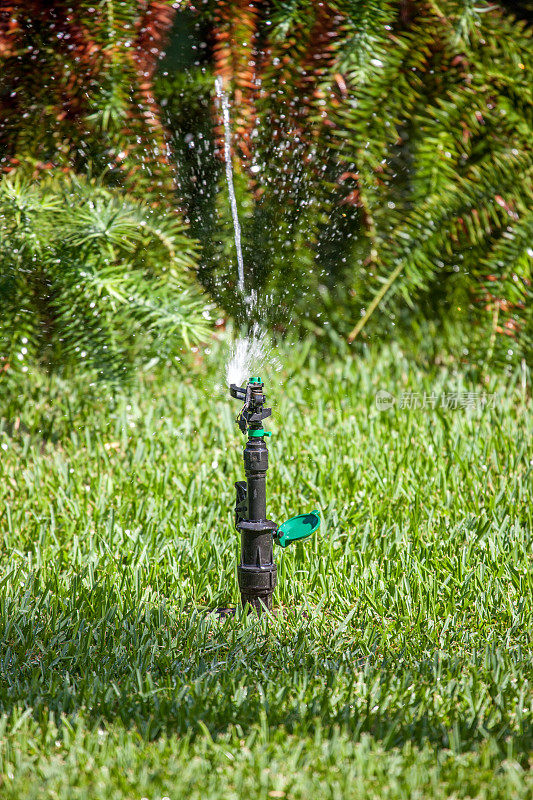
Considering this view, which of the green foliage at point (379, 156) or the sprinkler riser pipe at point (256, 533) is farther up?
the green foliage at point (379, 156)

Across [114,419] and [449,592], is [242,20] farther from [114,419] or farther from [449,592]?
[449,592]

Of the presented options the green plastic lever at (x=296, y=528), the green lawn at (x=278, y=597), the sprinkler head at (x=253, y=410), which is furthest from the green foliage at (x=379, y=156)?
the green plastic lever at (x=296, y=528)

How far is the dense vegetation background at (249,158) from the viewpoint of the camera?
188 centimetres

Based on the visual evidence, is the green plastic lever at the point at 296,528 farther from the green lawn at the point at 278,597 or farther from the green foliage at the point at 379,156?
the green foliage at the point at 379,156

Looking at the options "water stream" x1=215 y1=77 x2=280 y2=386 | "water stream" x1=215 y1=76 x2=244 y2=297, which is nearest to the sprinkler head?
"water stream" x1=215 y1=77 x2=280 y2=386

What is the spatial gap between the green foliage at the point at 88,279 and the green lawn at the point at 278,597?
0.84 feet

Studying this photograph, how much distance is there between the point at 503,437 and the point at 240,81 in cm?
122

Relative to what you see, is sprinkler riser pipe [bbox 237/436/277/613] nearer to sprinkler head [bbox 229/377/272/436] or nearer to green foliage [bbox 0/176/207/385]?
sprinkler head [bbox 229/377/272/436]

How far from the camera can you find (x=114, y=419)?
7.75 ft

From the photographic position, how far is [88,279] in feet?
6.48

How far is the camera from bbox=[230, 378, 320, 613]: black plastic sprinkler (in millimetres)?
1387

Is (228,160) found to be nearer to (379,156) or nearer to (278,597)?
(379,156)

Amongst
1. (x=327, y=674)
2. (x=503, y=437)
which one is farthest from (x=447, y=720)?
(x=503, y=437)

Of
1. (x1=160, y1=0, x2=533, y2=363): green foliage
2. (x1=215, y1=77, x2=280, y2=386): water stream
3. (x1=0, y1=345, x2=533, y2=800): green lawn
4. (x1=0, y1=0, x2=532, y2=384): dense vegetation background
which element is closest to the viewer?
(x1=0, y1=345, x2=533, y2=800): green lawn
